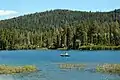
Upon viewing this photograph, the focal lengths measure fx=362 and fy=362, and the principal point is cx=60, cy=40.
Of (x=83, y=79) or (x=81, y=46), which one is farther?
(x=81, y=46)

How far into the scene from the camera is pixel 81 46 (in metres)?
191

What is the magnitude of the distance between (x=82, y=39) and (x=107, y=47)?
63.1ft

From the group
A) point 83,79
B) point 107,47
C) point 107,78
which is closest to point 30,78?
point 83,79

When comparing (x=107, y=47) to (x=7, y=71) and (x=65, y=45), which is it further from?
(x=7, y=71)

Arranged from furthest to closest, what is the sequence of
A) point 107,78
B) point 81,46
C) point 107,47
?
1. point 81,46
2. point 107,47
3. point 107,78

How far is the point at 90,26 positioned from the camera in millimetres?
195000

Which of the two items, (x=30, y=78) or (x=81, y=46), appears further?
(x=81, y=46)

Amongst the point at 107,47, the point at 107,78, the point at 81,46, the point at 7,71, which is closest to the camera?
the point at 107,78

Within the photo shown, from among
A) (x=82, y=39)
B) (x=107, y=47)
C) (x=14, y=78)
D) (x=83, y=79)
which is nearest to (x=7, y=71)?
(x=14, y=78)

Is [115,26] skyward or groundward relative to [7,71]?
skyward

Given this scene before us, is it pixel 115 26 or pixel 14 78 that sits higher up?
pixel 115 26

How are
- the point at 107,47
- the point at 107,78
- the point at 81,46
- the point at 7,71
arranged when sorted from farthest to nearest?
the point at 81,46 → the point at 107,47 → the point at 7,71 → the point at 107,78

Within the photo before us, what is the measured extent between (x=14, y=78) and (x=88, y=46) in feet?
443

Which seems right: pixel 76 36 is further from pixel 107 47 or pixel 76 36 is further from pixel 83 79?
pixel 83 79
